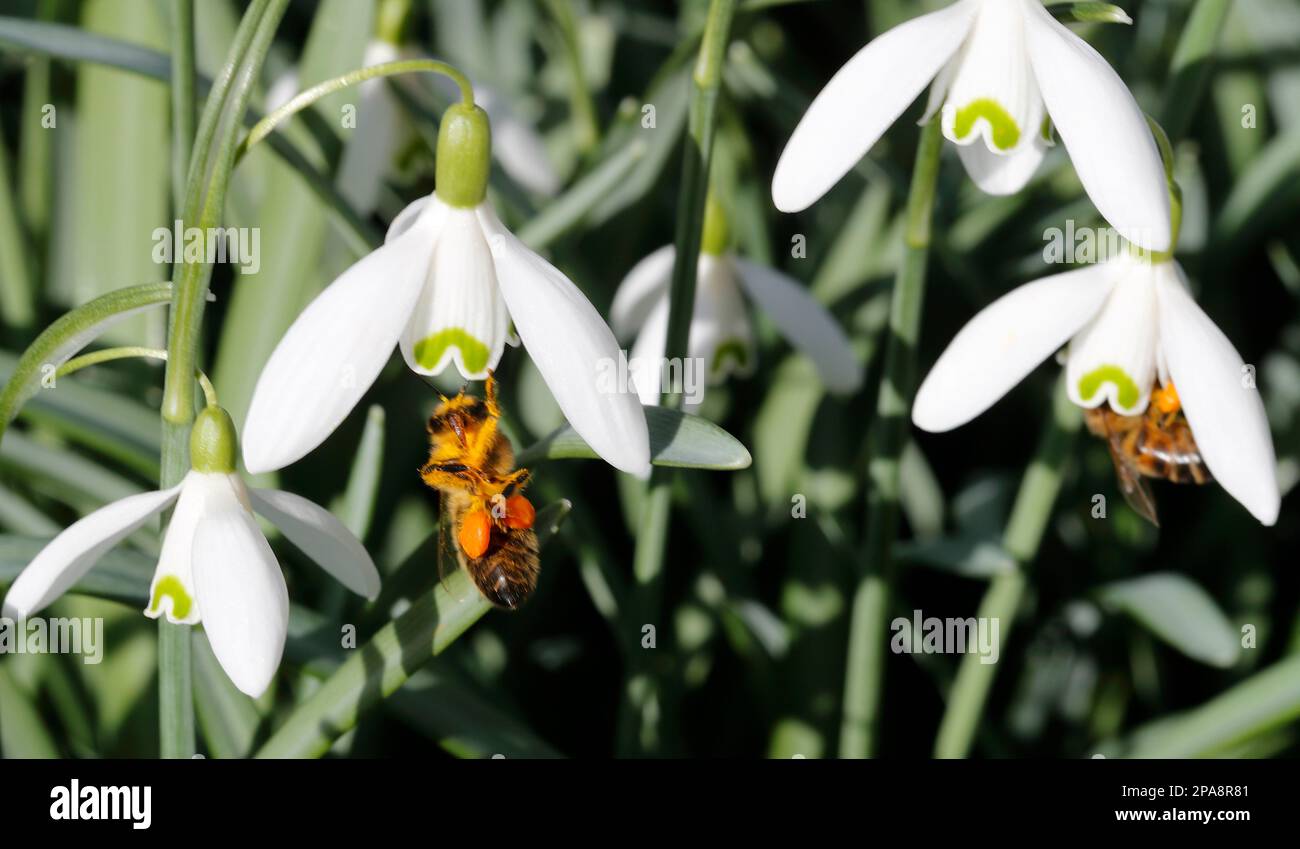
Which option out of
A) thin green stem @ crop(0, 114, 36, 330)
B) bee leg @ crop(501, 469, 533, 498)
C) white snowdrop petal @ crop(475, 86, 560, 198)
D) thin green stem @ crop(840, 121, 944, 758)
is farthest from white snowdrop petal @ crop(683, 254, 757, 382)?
thin green stem @ crop(0, 114, 36, 330)

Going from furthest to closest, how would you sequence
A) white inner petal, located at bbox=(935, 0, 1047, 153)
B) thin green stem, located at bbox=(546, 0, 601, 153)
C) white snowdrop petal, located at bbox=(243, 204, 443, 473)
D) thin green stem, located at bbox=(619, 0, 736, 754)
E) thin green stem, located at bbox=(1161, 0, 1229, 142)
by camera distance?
thin green stem, located at bbox=(546, 0, 601, 153)
thin green stem, located at bbox=(1161, 0, 1229, 142)
thin green stem, located at bbox=(619, 0, 736, 754)
white inner petal, located at bbox=(935, 0, 1047, 153)
white snowdrop petal, located at bbox=(243, 204, 443, 473)

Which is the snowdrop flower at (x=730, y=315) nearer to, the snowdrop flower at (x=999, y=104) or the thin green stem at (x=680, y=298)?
the thin green stem at (x=680, y=298)

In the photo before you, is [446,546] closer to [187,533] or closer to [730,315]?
[187,533]

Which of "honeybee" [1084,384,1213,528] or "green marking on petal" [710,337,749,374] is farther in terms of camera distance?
"green marking on petal" [710,337,749,374]

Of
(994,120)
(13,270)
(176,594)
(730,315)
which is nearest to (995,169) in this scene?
(994,120)

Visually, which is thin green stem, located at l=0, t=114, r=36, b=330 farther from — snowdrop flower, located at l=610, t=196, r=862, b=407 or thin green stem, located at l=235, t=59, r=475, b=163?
thin green stem, located at l=235, t=59, r=475, b=163

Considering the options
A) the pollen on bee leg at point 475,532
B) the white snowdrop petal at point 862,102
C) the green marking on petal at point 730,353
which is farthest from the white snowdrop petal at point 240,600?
the green marking on petal at point 730,353
